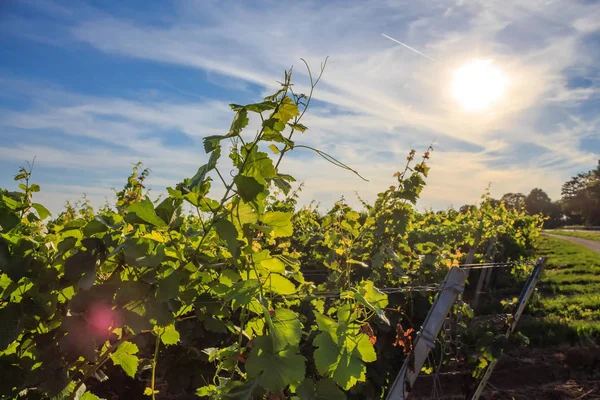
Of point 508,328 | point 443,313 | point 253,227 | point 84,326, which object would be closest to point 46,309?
point 84,326

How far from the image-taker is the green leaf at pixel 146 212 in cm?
116

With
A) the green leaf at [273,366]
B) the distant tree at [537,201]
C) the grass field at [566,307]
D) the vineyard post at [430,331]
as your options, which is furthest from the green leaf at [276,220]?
the distant tree at [537,201]

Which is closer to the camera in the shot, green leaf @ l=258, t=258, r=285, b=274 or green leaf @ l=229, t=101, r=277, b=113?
green leaf @ l=229, t=101, r=277, b=113

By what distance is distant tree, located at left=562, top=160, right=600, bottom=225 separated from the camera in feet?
232

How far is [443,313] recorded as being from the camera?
2432mm

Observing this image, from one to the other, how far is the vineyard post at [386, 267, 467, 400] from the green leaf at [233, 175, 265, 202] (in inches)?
64.9

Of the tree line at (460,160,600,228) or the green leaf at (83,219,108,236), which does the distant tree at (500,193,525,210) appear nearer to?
the tree line at (460,160,600,228)

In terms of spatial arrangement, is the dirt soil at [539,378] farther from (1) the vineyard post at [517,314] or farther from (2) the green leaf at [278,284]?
(2) the green leaf at [278,284]

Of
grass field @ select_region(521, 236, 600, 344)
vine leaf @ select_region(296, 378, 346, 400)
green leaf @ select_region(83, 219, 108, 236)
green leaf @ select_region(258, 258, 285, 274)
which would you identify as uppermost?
green leaf @ select_region(83, 219, 108, 236)

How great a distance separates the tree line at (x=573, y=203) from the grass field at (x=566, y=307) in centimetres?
5574

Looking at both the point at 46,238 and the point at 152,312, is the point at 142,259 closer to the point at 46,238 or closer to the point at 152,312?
the point at 152,312

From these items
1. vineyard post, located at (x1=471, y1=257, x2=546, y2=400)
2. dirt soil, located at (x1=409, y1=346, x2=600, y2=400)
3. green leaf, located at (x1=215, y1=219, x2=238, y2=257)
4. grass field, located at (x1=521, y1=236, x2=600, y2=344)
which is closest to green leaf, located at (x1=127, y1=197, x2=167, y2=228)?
green leaf, located at (x1=215, y1=219, x2=238, y2=257)

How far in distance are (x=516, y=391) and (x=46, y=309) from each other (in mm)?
5229

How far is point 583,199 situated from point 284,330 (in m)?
84.2
